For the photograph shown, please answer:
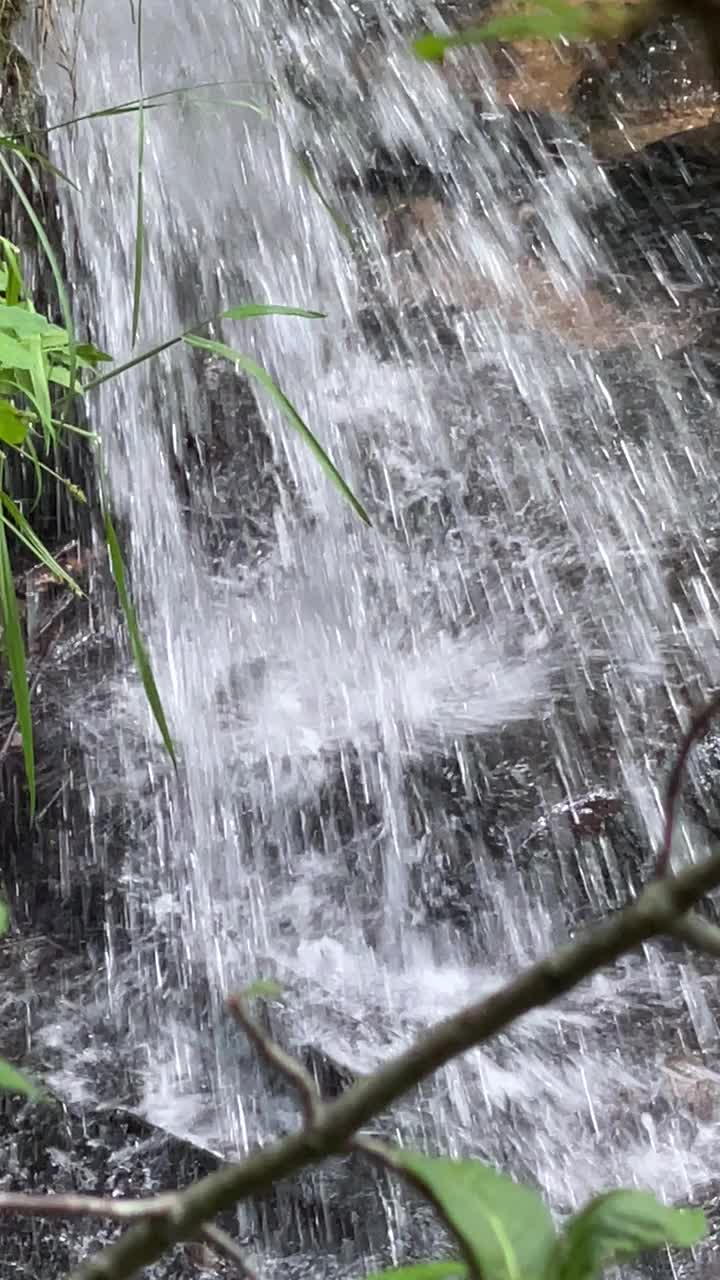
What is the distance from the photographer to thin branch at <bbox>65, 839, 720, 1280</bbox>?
0.32m

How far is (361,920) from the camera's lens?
2.35 meters

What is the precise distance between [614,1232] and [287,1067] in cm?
13

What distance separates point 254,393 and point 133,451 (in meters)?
0.48

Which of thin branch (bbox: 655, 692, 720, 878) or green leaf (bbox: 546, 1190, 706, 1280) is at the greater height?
thin branch (bbox: 655, 692, 720, 878)

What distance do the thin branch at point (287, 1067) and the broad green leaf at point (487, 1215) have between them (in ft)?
0.13

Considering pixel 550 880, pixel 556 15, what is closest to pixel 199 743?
pixel 550 880

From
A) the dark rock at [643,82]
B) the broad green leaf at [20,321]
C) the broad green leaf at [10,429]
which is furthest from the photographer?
the dark rock at [643,82]

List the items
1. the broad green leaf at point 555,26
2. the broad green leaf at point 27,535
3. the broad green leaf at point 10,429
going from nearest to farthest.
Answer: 1. the broad green leaf at point 555,26
2. the broad green leaf at point 10,429
3. the broad green leaf at point 27,535

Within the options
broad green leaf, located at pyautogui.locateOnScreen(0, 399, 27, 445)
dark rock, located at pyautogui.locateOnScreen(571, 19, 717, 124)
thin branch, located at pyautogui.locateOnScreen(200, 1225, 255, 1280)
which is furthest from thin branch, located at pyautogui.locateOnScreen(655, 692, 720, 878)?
dark rock, located at pyautogui.locateOnScreen(571, 19, 717, 124)

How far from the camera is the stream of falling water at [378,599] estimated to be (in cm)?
208

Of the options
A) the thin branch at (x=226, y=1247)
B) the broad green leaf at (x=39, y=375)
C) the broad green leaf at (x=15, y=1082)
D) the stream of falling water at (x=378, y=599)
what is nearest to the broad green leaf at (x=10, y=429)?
the broad green leaf at (x=39, y=375)

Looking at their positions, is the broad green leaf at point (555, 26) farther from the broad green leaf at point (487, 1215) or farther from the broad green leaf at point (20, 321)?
the broad green leaf at point (20, 321)

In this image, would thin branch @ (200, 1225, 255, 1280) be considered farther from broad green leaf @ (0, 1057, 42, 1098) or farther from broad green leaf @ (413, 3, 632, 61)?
broad green leaf @ (413, 3, 632, 61)

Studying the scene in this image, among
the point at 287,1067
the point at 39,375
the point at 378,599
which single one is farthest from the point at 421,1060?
the point at 378,599
